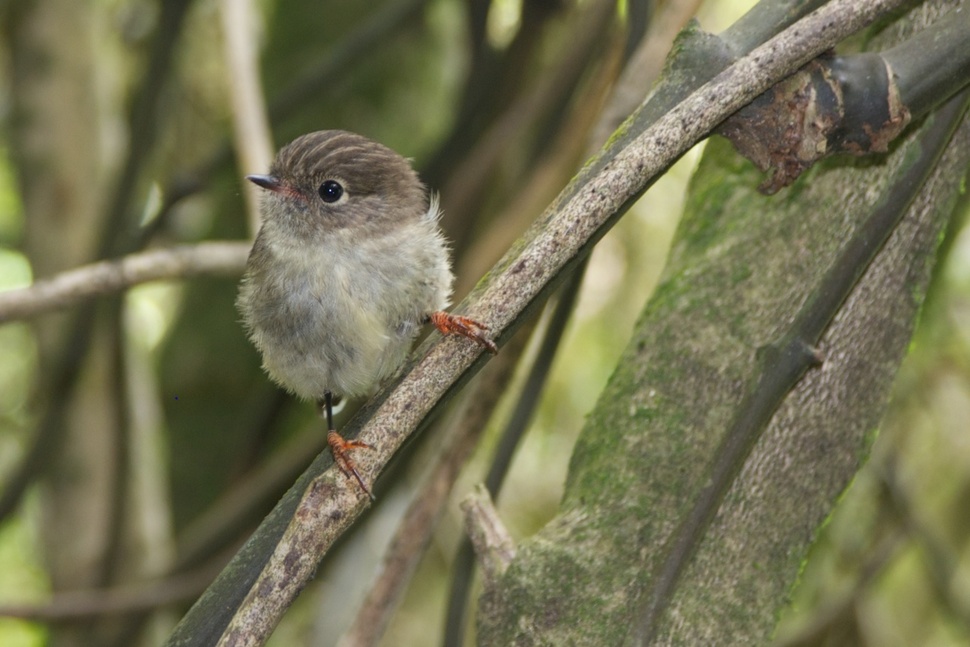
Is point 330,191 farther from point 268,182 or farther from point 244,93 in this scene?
point 244,93

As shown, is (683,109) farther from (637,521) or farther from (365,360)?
(365,360)

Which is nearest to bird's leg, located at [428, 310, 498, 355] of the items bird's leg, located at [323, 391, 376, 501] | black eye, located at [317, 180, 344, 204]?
bird's leg, located at [323, 391, 376, 501]

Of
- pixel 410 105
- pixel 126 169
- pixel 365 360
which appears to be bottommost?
pixel 365 360

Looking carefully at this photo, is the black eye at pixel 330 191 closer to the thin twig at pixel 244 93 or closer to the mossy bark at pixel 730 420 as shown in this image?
the thin twig at pixel 244 93

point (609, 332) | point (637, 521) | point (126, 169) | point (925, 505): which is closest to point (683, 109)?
point (637, 521)

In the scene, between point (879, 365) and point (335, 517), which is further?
point (879, 365)

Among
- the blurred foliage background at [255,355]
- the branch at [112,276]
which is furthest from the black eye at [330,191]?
the blurred foliage background at [255,355]
